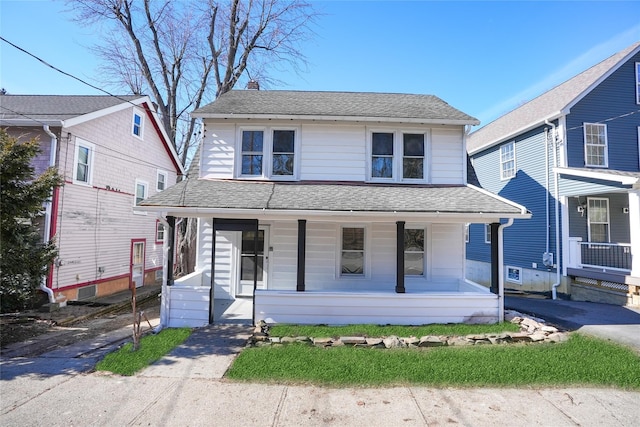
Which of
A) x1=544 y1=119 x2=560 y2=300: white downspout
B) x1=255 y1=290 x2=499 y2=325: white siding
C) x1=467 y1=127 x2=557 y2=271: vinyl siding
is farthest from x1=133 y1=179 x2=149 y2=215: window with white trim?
x1=544 y1=119 x2=560 y2=300: white downspout

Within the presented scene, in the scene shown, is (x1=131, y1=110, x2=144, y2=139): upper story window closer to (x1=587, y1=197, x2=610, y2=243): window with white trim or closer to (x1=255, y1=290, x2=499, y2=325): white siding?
(x1=255, y1=290, x2=499, y2=325): white siding

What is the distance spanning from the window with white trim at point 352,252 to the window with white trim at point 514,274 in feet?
28.2

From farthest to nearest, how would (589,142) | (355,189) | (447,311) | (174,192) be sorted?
(589,142) → (355,189) → (174,192) → (447,311)

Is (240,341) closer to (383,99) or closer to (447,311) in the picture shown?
(447,311)

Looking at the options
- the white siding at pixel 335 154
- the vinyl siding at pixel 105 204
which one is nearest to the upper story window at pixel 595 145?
the white siding at pixel 335 154

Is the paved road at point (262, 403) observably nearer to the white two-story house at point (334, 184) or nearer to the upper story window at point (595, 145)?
the white two-story house at point (334, 184)

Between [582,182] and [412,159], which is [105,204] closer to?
[412,159]

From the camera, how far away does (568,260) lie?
11.3 meters

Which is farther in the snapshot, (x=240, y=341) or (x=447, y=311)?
(x=447, y=311)

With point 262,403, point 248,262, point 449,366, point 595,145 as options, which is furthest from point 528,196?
point 262,403

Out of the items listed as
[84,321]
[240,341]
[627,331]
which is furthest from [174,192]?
[627,331]

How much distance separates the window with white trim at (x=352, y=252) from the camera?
29.8ft

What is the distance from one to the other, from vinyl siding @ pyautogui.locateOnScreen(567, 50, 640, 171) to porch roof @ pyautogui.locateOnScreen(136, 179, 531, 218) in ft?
19.8

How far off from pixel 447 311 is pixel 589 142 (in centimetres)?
948
